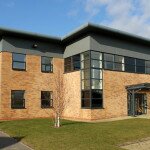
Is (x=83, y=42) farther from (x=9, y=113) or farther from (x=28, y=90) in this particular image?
(x=9, y=113)

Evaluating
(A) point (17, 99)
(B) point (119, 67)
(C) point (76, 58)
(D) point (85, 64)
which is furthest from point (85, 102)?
(A) point (17, 99)

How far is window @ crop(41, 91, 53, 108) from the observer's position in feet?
99.1

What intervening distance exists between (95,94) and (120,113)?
12.5 ft

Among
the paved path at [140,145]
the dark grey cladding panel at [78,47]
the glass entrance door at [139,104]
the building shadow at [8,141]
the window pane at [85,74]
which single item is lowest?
the paved path at [140,145]

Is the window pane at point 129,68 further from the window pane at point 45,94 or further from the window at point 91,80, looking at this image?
the window pane at point 45,94

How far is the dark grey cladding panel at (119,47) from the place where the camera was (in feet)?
90.0

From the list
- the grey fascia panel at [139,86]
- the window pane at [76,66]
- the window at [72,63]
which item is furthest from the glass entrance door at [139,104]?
the window at [72,63]

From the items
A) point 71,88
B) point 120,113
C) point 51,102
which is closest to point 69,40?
point 71,88

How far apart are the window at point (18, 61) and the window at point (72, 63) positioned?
16.0ft

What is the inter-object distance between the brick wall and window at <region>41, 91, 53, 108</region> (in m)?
0.45

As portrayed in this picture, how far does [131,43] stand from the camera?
30.6 meters

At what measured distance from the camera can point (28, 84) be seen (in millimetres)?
29109

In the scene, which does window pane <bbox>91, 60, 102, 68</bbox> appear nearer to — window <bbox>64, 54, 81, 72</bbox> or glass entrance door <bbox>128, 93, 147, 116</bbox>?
window <bbox>64, 54, 81, 72</bbox>

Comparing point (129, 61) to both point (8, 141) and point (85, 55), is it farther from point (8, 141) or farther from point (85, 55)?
point (8, 141)
